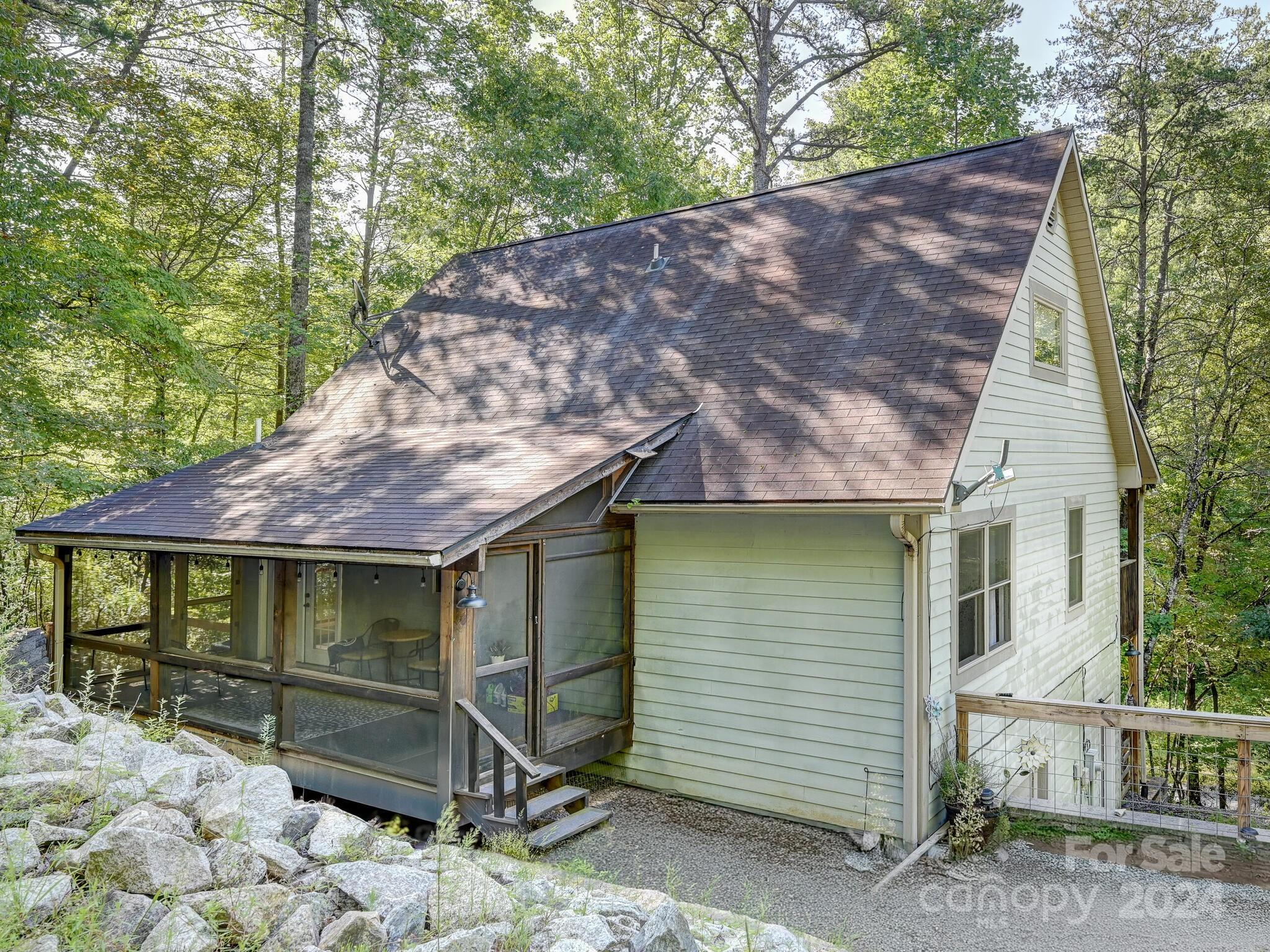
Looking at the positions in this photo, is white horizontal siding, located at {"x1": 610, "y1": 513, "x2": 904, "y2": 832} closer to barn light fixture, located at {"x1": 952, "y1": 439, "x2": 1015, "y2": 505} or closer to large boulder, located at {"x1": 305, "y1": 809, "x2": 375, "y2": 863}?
barn light fixture, located at {"x1": 952, "y1": 439, "x2": 1015, "y2": 505}

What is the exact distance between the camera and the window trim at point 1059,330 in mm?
7656

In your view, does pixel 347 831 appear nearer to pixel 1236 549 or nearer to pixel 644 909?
pixel 644 909

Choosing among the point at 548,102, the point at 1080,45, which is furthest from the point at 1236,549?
the point at 548,102

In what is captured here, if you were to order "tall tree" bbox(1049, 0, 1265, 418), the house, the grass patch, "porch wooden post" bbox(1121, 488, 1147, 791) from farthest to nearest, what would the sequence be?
"tall tree" bbox(1049, 0, 1265, 418) < "porch wooden post" bbox(1121, 488, 1147, 791) < the house < the grass patch

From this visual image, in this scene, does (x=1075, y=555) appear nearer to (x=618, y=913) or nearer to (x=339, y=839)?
(x=618, y=913)

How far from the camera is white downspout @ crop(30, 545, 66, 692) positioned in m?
8.02

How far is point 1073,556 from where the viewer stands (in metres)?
9.30

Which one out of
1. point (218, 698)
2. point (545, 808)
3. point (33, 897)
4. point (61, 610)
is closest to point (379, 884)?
point (33, 897)

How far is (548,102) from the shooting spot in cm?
1606

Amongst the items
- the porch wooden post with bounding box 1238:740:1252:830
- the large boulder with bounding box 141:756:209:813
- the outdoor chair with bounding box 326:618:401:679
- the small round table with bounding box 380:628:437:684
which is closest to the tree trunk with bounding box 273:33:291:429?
the outdoor chair with bounding box 326:618:401:679

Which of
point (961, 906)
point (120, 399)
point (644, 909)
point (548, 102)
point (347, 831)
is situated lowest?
point (961, 906)

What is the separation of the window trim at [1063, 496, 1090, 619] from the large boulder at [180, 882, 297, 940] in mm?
8384

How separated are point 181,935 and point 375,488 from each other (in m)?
4.44

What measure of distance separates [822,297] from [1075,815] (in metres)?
4.85
